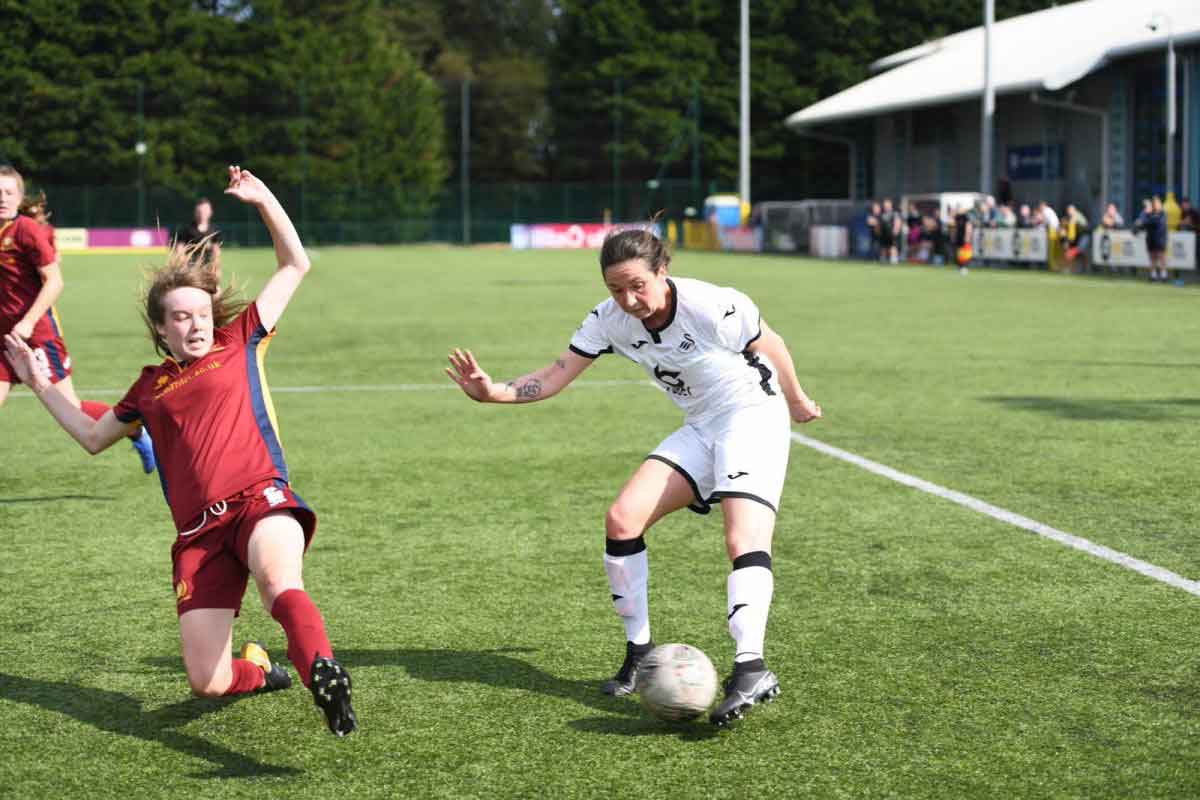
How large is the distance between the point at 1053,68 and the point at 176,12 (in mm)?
46317

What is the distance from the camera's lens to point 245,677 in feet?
16.9

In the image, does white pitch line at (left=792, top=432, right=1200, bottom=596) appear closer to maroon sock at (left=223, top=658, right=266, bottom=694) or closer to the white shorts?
the white shorts

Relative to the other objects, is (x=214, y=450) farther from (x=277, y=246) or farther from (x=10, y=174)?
(x=10, y=174)

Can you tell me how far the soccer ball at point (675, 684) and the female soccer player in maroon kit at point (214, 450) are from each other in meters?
1.08

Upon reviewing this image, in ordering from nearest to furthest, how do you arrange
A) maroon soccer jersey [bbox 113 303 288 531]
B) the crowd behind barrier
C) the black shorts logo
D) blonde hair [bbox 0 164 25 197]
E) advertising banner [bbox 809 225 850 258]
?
maroon soccer jersey [bbox 113 303 288 531], the black shorts logo, blonde hair [bbox 0 164 25 197], the crowd behind barrier, advertising banner [bbox 809 225 850 258]

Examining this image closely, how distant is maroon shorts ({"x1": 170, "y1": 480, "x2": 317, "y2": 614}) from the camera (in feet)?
16.2

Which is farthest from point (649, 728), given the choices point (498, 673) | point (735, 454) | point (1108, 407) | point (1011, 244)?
point (1011, 244)

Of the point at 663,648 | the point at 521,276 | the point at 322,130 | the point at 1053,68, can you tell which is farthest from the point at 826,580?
the point at 322,130

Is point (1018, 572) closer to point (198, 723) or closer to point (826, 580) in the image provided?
point (826, 580)

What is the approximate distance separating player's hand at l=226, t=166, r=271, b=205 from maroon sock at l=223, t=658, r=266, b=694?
152 cm

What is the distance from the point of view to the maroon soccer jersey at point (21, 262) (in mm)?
9109

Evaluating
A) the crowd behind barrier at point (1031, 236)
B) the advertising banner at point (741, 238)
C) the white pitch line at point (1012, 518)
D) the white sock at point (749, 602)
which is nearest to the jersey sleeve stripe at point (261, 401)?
the white sock at point (749, 602)

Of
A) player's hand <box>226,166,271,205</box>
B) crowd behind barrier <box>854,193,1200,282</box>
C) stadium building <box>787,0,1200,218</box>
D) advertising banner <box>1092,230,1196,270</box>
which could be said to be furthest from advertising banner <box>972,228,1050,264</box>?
player's hand <box>226,166,271,205</box>

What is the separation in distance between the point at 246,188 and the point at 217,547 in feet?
4.04
